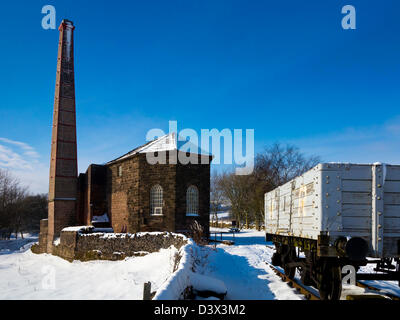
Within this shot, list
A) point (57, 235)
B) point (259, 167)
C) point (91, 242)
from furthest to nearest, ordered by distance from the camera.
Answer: point (259, 167), point (57, 235), point (91, 242)

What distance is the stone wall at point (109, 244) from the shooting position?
1639 cm

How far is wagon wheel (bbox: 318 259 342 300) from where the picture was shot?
598 cm

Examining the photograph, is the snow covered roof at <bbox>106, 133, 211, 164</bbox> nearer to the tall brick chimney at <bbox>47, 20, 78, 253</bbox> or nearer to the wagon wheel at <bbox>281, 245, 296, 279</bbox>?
the tall brick chimney at <bbox>47, 20, 78, 253</bbox>

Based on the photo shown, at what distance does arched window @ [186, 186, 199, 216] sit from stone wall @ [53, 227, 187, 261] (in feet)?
17.7

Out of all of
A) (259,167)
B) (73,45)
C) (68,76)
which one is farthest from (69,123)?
(259,167)

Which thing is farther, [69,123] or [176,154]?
[69,123]

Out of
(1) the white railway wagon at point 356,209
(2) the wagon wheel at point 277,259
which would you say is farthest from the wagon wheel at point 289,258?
(1) the white railway wagon at point 356,209

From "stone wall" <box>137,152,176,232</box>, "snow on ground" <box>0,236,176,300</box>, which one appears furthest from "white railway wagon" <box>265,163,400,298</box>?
"stone wall" <box>137,152,176,232</box>

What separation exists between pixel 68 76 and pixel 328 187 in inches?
1065

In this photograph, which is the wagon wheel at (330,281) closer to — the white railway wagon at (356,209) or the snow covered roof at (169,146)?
the white railway wagon at (356,209)

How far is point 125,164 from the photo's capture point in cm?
2384
